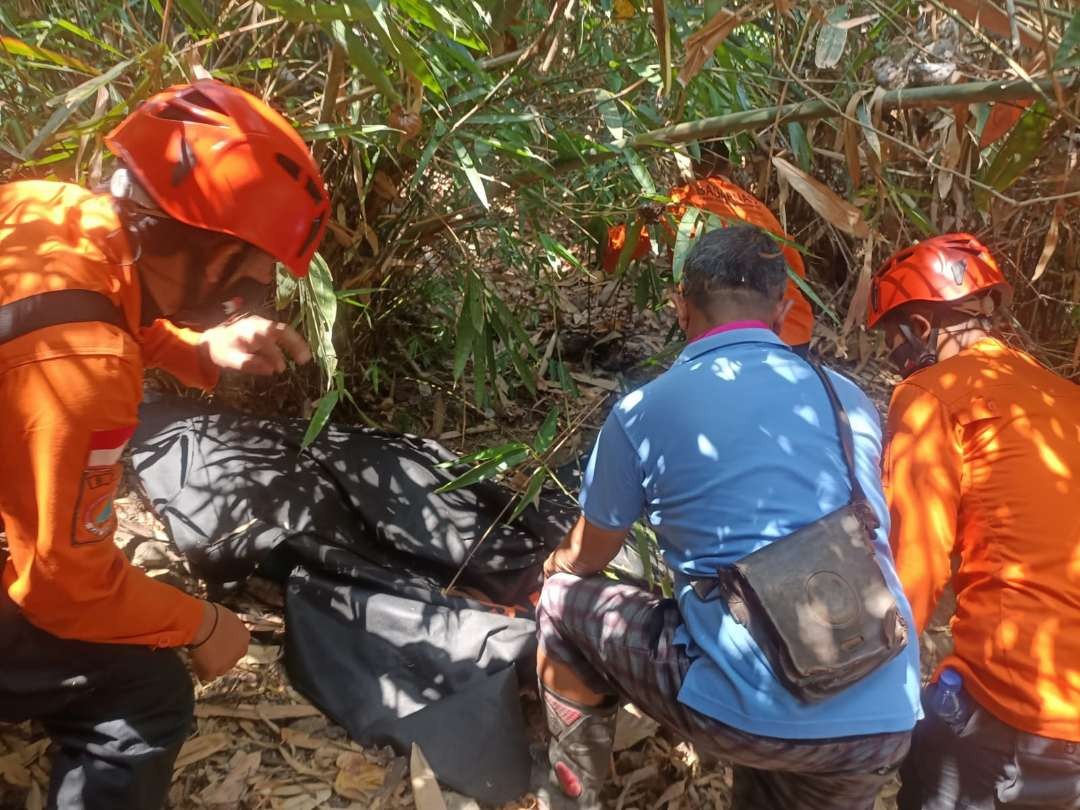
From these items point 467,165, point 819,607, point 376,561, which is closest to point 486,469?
point 376,561

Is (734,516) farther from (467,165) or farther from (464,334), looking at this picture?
(464,334)

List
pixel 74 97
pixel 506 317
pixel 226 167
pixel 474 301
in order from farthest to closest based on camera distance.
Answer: pixel 506 317
pixel 474 301
pixel 74 97
pixel 226 167

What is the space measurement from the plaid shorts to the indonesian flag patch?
0.92 metres

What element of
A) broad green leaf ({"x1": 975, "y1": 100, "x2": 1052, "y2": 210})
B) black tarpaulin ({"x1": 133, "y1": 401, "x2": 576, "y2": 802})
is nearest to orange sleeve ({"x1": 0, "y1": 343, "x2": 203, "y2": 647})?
black tarpaulin ({"x1": 133, "y1": 401, "x2": 576, "y2": 802})

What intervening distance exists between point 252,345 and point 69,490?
43 cm

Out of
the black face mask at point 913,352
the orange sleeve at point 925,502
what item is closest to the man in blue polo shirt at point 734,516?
the orange sleeve at point 925,502

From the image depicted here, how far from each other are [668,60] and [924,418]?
0.88 m

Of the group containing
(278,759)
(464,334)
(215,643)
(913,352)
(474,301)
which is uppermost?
(913,352)

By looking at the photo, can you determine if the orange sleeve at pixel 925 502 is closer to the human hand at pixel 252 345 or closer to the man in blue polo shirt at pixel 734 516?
the man in blue polo shirt at pixel 734 516

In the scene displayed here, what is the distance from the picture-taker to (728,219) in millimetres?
2246

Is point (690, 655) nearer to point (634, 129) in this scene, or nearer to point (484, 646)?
point (484, 646)

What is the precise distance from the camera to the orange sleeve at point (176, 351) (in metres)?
1.64

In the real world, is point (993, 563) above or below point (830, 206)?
→ below

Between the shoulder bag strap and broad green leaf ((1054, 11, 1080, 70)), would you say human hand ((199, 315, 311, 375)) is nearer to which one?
the shoulder bag strap
